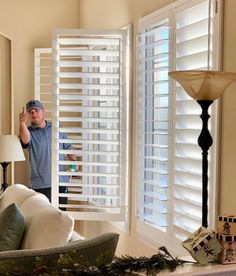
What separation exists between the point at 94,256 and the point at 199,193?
99 cm

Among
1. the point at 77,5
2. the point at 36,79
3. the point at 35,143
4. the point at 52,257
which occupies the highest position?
the point at 77,5

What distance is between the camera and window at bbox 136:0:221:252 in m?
2.73

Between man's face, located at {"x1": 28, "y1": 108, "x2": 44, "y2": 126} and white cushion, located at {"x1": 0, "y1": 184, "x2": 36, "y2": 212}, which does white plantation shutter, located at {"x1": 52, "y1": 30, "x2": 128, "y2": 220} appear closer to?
white cushion, located at {"x1": 0, "y1": 184, "x2": 36, "y2": 212}

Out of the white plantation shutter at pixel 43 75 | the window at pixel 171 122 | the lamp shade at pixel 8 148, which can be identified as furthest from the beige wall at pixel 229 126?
the white plantation shutter at pixel 43 75

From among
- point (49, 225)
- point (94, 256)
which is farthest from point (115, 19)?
point (94, 256)

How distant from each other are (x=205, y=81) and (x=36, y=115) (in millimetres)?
2514

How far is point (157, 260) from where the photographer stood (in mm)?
1732

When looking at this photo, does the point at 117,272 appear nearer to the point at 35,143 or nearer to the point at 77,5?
the point at 35,143

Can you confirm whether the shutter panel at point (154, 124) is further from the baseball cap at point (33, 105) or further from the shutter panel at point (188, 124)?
the baseball cap at point (33, 105)

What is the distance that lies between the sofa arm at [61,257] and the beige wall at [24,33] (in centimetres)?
299

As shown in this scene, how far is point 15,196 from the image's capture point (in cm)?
348

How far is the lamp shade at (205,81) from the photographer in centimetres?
225

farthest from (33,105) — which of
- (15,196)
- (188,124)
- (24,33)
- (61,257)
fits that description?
(61,257)

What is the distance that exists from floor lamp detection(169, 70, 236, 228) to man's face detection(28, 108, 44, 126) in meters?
2.38
